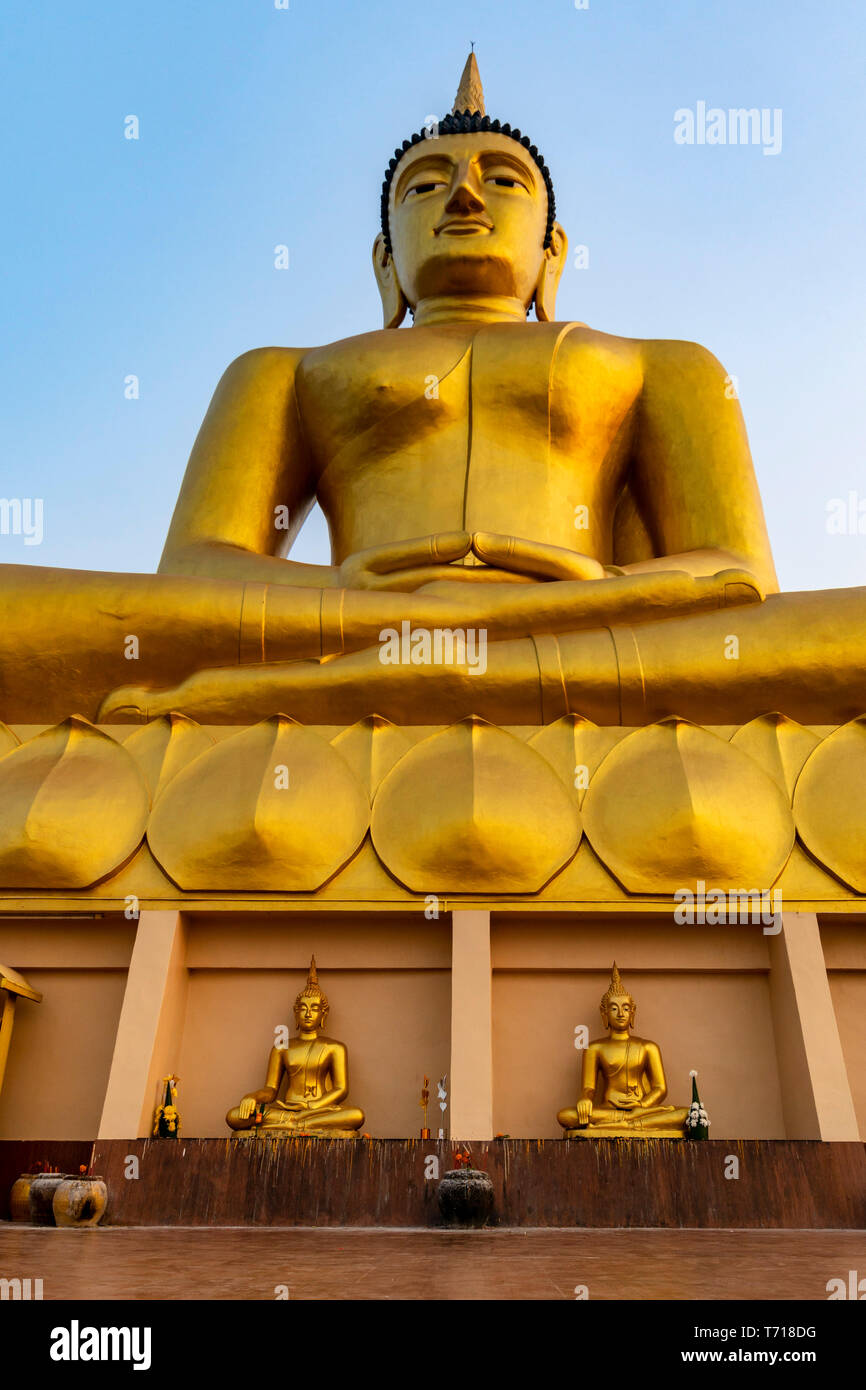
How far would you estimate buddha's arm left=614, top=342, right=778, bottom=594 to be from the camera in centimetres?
711

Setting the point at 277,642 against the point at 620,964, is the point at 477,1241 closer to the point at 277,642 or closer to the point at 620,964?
the point at 620,964

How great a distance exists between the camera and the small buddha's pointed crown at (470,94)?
9.49 m

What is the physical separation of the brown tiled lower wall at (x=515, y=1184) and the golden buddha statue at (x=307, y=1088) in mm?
440

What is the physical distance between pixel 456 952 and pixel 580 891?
63 centimetres

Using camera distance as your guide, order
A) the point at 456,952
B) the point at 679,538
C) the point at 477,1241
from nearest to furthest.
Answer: the point at 477,1241 → the point at 456,952 → the point at 679,538

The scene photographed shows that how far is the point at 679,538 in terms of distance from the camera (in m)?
7.30

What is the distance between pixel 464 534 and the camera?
6.45 meters

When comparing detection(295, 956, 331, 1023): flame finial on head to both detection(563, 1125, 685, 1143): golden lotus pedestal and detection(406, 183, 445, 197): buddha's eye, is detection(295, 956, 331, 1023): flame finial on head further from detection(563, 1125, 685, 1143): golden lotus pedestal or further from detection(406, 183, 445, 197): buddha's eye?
detection(406, 183, 445, 197): buddha's eye

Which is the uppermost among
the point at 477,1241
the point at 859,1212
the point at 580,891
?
the point at 580,891

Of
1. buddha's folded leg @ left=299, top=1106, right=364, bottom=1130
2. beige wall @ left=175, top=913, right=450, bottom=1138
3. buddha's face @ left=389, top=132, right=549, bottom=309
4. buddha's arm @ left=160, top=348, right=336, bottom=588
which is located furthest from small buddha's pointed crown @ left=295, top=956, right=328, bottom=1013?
buddha's face @ left=389, top=132, right=549, bottom=309

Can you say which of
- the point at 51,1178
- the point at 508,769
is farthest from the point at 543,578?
the point at 51,1178

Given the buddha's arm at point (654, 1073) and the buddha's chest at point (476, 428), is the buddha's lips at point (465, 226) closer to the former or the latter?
the buddha's chest at point (476, 428)

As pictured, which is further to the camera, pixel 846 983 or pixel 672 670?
pixel 672 670
